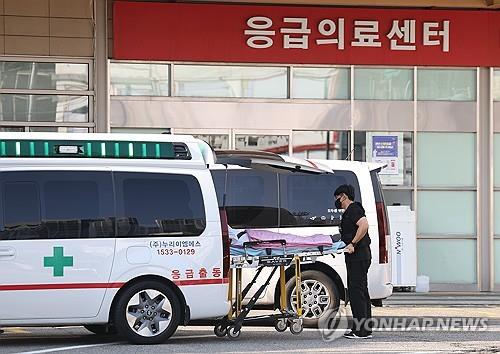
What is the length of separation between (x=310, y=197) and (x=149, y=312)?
3247mm

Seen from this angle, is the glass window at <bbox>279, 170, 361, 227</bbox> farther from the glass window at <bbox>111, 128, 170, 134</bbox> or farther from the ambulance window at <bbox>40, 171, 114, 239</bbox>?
the glass window at <bbox>111, 128, 170, 134</bbox>

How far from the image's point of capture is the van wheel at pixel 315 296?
13109mm

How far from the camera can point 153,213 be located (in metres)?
11.1

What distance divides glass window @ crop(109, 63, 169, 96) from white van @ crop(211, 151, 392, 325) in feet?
21.3

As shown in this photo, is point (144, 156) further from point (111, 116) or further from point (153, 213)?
point (111, 116)

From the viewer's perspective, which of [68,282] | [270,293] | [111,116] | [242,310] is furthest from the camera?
[111,116]

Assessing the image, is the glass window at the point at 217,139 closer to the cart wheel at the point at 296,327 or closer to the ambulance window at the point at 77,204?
the cart wheel at the point at 296,327

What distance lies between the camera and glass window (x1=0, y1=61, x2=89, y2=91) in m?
19.1

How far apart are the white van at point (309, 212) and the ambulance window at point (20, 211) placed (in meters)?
2.92

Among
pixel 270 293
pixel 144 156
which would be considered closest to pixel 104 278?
pixel 144 156

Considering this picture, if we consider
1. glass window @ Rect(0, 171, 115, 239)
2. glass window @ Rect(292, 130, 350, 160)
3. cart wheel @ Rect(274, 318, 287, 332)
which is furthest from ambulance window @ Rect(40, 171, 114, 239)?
glass window @ Rect(292, 130, 350, 160)

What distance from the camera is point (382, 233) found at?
43.9 ft

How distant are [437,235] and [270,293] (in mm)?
7918

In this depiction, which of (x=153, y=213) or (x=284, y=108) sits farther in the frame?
(x=284, y=108)
